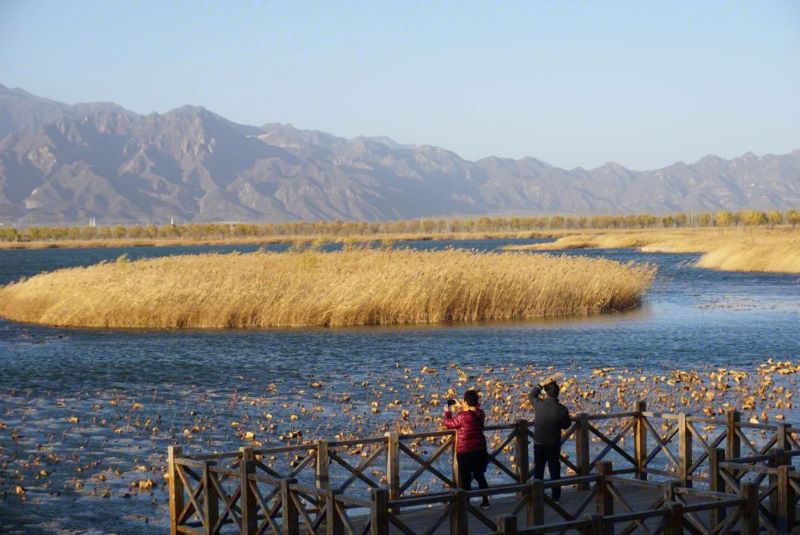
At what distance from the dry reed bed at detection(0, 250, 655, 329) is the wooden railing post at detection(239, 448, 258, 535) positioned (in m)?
34.4

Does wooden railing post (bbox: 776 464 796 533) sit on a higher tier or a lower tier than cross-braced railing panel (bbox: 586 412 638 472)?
higher

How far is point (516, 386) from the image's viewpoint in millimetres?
32812

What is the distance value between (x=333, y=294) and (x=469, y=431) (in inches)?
1353

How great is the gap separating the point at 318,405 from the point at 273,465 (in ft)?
25.1

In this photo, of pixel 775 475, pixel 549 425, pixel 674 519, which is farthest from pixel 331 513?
pixel 775 475

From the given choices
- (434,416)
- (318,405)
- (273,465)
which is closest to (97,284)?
(318,405)

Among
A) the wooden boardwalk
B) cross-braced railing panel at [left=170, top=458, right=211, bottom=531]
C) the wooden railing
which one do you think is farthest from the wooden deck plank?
cross-braced railing panel at [left=170, top=458, right=211, bottom=531]

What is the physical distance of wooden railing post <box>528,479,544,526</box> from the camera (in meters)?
14.3

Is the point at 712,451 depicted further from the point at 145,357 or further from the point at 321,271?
the point at 321,271

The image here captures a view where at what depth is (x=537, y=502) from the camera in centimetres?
1435

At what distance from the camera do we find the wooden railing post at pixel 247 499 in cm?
1513

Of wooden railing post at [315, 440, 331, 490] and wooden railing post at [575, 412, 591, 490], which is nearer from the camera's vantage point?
wooden railing post at [315, 440, 331, 490]

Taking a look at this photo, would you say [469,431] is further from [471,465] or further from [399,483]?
[399,483]

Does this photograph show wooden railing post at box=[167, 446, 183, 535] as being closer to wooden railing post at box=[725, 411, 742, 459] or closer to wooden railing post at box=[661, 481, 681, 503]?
wooden railing post at box=[661, 481, 681, 503]
